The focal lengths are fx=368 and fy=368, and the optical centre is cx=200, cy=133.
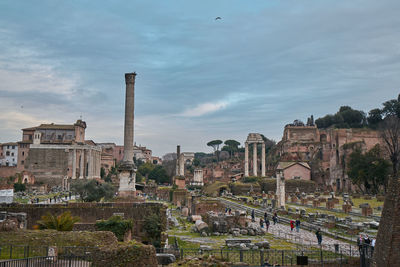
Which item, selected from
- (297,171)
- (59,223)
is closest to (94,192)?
(59,223)

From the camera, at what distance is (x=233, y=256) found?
13.6 metres

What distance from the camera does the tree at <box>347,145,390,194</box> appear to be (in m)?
42.8

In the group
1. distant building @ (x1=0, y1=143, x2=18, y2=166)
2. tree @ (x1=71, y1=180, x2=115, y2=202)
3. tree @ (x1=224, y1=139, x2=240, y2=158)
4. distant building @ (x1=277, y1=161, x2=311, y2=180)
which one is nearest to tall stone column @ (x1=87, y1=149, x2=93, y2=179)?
distant building @ (x1=0, y1=143, x2=18, y2=166)

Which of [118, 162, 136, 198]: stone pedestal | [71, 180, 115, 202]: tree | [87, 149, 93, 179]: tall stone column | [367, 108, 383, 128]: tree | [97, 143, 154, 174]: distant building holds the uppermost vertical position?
[367, 108, 383, 128]: tree

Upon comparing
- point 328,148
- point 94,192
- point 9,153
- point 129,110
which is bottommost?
point 94,192

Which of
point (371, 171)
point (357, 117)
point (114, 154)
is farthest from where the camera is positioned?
point (114, 154)

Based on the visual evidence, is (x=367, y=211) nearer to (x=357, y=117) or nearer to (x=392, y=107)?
(x=392, y=107)

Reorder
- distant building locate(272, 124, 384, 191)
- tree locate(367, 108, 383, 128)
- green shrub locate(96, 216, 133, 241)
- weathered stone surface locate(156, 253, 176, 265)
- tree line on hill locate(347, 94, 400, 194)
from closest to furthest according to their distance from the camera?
weathered stone surface locate(156, 253, 176, 265) → green shrub locate(96, 216, 133, 241) → tree line on hill locate(347, 94, 400, 194) → distant building locate(272, 124, 384, 191) → tree locate(367, 108, 383, 128)

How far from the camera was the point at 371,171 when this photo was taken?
43.6 meters

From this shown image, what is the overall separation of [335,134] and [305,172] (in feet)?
33.0

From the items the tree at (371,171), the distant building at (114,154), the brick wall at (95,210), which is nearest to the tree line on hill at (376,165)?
the tree at (371,171)

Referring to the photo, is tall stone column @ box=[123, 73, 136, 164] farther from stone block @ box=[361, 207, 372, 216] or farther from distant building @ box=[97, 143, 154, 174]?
distant building @ box=[97, 143, 154, 174]

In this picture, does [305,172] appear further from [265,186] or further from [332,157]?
[265,186]

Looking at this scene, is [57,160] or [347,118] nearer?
[57,160]
